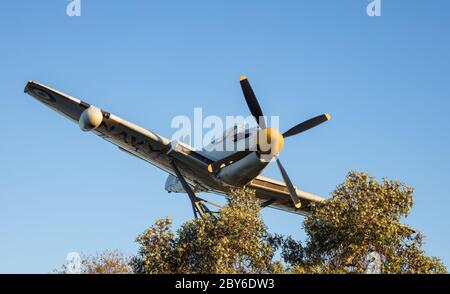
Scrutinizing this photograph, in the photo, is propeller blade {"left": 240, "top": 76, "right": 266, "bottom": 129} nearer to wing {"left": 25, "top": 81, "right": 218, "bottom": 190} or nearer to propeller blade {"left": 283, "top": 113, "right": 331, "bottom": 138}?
propeller blade {"left": 283, "top": 113, "right": 331, "bottom": 138}

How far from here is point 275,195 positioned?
38250 millimetres

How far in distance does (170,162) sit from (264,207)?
6889 mm

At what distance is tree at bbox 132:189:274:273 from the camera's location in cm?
2700

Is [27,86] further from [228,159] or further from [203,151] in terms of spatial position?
[228,159]

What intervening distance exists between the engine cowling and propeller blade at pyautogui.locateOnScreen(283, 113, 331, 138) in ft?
30.9

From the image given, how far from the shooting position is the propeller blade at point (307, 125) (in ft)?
104

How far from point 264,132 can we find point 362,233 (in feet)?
21.7

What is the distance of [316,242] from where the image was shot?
29.8 m

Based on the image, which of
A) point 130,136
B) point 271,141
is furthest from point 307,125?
point 130,136

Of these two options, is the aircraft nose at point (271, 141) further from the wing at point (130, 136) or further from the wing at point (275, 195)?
the wing at point (275, 195)
